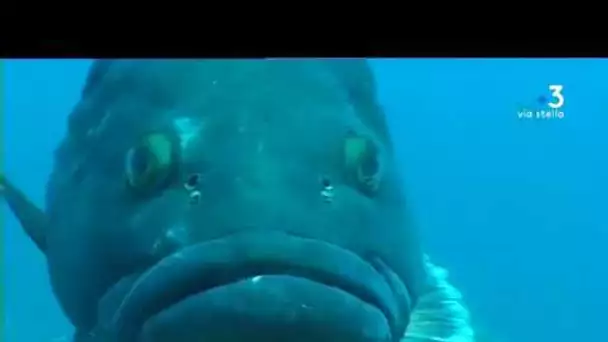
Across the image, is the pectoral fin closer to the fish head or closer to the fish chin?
the fish head

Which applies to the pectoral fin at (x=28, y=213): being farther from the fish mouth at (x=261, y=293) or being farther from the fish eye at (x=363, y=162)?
the fish eye at (x=363, y=162)

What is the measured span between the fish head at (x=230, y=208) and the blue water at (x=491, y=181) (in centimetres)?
7

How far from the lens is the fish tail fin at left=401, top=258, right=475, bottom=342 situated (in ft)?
7.27

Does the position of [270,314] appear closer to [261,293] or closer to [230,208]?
[261,293]

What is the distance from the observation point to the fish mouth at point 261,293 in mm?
1892

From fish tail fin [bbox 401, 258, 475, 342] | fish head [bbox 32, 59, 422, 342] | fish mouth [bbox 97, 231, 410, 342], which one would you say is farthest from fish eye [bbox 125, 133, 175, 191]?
fish tail fin [bbox 401, 258, 475, 342]

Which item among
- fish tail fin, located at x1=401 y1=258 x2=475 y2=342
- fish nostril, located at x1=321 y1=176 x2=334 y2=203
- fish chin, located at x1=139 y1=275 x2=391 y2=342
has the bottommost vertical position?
fish chin, located at x1=139 y1=275 x2=391 y2=342

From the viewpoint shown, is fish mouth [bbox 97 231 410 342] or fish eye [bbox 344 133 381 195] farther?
fish eye [bbox 344 133 381 195]

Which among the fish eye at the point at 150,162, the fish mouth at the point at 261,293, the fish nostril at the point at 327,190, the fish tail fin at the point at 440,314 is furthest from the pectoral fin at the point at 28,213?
the fish tail fin at the point at 440,314

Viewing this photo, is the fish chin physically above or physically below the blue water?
below

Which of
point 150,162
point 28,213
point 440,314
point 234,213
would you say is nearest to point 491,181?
point 440,314

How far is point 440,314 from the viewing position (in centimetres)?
225

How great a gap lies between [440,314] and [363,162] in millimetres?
425
